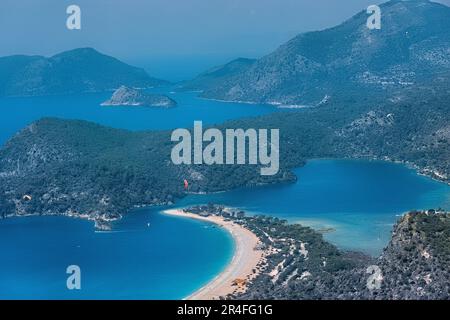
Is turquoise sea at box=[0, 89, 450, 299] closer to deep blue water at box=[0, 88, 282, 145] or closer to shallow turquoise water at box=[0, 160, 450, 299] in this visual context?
shallow turquoise water at box=[0, 160, 450, 299]

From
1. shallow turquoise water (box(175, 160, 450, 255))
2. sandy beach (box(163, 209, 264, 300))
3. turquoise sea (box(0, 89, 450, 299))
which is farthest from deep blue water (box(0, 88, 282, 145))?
sandy beach (box(163, 209, 264, 300))

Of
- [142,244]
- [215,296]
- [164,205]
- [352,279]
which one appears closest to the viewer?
[352,279]

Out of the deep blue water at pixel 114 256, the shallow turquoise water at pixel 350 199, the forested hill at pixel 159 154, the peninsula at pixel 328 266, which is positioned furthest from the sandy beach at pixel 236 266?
the forested hill at pixel 159 154

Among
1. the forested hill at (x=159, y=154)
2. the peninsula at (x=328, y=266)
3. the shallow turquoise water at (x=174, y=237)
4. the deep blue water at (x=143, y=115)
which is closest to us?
the peninsula at (x=328, y=266)

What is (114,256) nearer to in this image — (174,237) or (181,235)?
(174,237)

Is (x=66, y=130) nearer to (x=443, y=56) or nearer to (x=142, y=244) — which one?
(x=142, y=244)

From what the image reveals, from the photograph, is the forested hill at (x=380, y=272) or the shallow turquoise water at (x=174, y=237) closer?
the forested hill at (x=380, y=272)

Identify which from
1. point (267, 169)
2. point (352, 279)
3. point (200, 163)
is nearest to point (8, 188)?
point (200, 163)

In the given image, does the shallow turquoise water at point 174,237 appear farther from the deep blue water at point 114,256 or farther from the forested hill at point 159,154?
the forested hill at point 159,154
